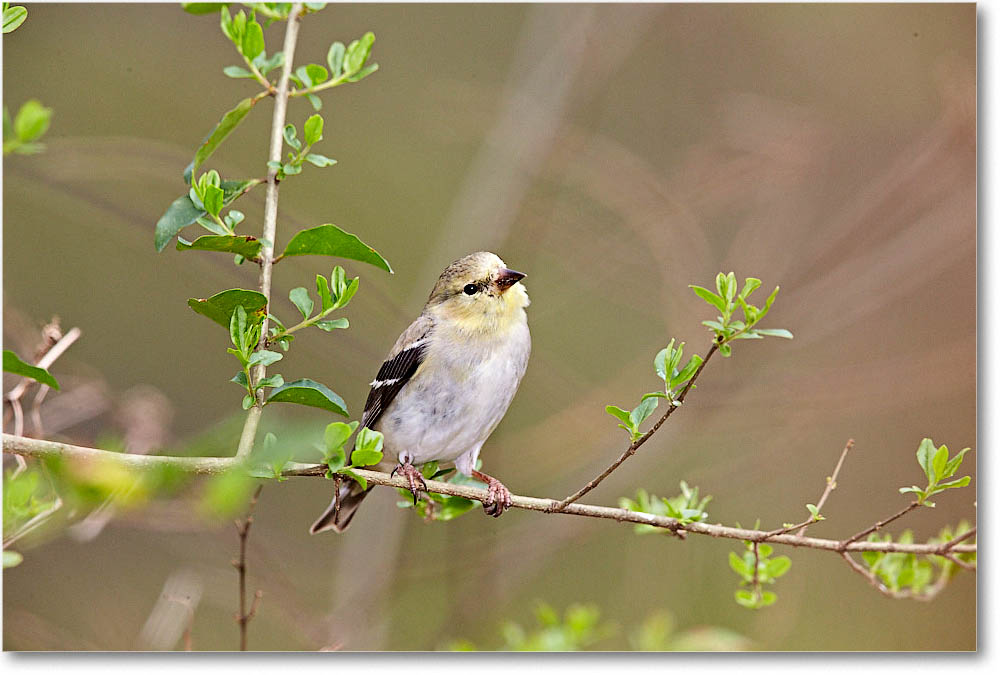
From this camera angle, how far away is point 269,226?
1.35 meters

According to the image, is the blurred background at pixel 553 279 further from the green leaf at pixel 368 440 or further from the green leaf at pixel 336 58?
the green leaf at pixel 368 440

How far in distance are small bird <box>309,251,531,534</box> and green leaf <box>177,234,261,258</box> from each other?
1.61ft

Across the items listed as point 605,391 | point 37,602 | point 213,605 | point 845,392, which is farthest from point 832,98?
point 37,602

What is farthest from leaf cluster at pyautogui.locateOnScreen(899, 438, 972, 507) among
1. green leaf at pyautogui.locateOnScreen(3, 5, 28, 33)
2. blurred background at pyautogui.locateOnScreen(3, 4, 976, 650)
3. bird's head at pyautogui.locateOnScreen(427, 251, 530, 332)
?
green leaf at pyautogui.locateOnScreen(3, 5, 28, 33)

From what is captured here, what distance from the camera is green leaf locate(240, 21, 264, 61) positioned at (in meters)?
1.34

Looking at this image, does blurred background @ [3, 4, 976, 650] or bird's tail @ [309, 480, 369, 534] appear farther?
blurred background @ [3, 4, 976, 650]

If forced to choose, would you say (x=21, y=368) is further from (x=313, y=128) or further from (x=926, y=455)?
(x=926, y=455)

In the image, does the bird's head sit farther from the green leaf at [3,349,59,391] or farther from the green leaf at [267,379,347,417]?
the green leaf at [3,349,59,391]

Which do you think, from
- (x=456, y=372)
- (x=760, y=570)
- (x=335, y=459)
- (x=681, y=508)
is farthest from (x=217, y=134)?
(x=760, y=570)

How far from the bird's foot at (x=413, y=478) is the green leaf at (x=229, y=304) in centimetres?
39


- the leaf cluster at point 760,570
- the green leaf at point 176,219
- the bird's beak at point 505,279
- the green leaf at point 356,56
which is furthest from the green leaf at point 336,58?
the leaf cluster at point 760,570

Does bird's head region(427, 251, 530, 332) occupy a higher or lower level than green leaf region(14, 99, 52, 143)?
higher

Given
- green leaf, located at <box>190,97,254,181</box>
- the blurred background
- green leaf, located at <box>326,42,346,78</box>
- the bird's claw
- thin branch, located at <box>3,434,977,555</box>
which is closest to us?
thin branch, located at <box>3,434,977,555</box>

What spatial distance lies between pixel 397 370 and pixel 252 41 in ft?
2.24
